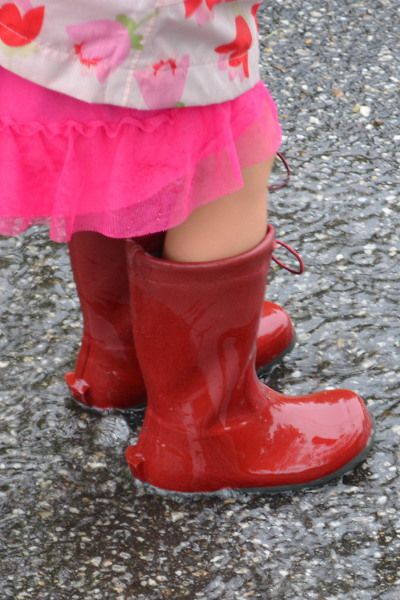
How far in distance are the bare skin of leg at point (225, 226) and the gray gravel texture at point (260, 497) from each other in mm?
377

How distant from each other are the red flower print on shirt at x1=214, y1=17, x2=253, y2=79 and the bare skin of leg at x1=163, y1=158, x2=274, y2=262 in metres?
0.14

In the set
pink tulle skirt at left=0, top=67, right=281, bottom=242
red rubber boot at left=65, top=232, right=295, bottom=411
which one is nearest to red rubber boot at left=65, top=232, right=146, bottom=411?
red rubber boot at left=65, top=232, right=295, bottom=411

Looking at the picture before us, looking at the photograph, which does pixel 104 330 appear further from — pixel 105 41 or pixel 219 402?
pixel 105 41

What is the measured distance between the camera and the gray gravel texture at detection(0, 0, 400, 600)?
148 centimetres

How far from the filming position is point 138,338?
1495mm

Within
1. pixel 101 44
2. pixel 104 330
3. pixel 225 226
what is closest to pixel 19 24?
pixel 101 44

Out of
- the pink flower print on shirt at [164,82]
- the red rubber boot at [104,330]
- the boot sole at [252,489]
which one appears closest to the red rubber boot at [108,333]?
the red rubber boot at [104,330]

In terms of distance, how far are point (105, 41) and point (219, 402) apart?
0.53 m

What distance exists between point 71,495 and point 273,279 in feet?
2.13

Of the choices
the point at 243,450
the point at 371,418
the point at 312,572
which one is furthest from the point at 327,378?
the point at 312,572

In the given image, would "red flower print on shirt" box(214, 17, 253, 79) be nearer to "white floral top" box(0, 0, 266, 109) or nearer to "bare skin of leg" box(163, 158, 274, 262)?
"white floral top" box(0, 0, 266, 109)

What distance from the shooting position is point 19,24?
48.1 inches

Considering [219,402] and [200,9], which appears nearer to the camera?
[200,9]

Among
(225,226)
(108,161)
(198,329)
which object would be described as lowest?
(198,329)
